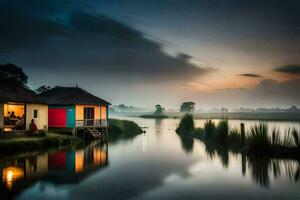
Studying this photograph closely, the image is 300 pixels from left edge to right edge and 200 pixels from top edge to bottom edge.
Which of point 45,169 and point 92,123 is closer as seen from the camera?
point 45,169

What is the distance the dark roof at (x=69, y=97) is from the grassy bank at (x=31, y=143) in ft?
21.3

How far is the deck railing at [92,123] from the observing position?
118 ft

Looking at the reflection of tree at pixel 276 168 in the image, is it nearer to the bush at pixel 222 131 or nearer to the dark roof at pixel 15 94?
the bush at pixel 222 131

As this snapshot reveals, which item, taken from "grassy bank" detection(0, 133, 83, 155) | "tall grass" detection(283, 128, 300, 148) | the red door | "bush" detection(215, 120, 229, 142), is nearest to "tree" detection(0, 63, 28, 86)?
the red door

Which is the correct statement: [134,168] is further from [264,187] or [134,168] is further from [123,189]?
[264,187]

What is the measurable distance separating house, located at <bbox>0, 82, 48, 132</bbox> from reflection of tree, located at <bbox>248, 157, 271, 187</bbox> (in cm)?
2067

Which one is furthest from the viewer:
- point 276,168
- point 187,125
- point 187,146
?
point 187,125

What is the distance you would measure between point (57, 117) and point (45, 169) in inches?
778

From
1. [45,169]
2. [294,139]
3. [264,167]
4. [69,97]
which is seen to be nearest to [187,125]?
[69,97]

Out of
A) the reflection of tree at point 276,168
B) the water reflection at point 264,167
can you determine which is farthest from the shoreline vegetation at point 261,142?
the reflection of tree at point 276,168

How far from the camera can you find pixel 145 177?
1554cm

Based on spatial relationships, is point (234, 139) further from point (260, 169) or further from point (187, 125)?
point (187, 125)

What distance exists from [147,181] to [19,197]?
580 cm

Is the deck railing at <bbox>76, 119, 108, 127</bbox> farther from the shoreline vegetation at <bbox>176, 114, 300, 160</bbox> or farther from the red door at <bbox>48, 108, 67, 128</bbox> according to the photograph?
the shoreline vegetation at <bbox>176, 114, 300, 160</bbox>
